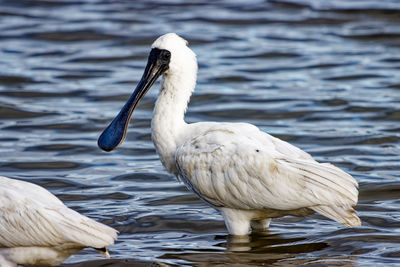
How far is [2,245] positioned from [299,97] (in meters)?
7.85

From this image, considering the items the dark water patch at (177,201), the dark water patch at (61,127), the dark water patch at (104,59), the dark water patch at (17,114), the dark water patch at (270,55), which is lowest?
the dark water patch at (177,201)

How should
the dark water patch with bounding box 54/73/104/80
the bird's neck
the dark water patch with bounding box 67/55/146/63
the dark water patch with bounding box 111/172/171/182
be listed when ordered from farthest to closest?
1. the dark water patch with bounding box 67/55/146/63
2. the dark water patch with bounding box 54/73/104/80
3. the dark water patch with bounding box 111/172/171/182
4. the bird's neck

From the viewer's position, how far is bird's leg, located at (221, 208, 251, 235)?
830 cm

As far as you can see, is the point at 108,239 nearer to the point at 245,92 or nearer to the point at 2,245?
the point at 2,245

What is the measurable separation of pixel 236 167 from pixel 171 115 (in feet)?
3.00

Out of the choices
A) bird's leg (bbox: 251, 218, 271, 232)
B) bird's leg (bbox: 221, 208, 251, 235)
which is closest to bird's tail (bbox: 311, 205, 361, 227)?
bird's leg (bbox: 221, 208, 251, 235)

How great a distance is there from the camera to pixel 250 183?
8.10 m

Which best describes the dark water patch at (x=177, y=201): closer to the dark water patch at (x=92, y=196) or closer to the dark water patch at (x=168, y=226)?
the dark water patch at (x=92, y=196)

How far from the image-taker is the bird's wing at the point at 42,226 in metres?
6.93

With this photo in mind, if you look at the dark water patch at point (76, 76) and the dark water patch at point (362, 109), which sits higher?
the dark water patch at point (76, 76)

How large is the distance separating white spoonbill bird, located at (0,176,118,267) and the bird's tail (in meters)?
1.86

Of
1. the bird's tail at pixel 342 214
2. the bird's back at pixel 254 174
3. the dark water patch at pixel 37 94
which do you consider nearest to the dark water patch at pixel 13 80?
the dark water patch at pixel 37 94

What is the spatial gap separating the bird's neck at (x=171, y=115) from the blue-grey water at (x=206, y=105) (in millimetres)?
790

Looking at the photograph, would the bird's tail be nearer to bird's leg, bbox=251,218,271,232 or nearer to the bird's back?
the bird's back
